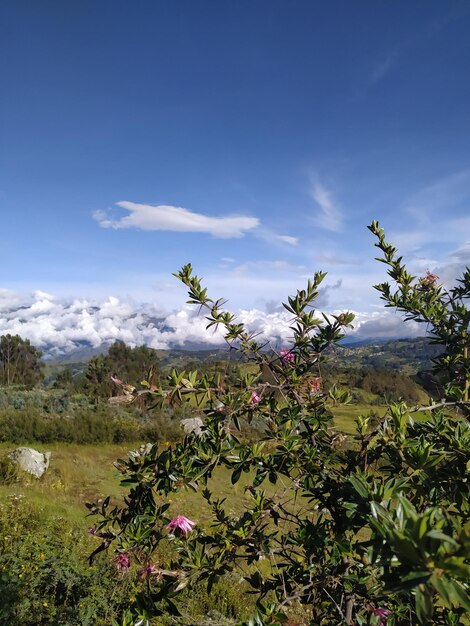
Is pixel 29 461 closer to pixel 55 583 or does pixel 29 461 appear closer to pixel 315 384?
pixel 55 583

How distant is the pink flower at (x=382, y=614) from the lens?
1918 millimetres

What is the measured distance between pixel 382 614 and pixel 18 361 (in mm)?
40797

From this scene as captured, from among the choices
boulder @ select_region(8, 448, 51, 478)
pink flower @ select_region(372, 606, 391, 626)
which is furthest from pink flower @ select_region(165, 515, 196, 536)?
boulder @ select_region(8, 448, 51, 478)

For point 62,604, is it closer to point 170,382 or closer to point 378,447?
point 170,382

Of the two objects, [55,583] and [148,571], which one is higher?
[148,571]

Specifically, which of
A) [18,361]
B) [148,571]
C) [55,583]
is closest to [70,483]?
[55,583]

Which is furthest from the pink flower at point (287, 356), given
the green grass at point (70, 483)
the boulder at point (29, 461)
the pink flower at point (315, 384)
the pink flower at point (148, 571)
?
the boulder at point (29, 461)

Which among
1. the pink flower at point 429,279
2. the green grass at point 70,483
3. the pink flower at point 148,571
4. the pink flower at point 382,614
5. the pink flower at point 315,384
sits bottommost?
the green grass at point 70,483

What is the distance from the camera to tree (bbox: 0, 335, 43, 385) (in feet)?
112

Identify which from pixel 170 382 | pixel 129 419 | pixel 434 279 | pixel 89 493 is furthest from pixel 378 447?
pixel 129 419

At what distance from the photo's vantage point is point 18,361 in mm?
36031

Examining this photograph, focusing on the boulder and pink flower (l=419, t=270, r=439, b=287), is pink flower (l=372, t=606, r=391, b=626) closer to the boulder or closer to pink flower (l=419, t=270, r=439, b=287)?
pink flower (l=419, t=270, r=439, b=287)

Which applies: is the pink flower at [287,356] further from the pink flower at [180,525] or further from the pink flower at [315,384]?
the pink flower at [180,525]

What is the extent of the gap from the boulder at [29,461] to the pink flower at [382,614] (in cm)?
1079
